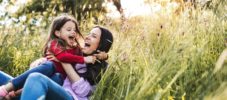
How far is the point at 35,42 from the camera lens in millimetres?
6957

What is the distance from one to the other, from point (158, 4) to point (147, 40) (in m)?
1.26

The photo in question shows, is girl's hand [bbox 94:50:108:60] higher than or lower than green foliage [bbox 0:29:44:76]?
higher

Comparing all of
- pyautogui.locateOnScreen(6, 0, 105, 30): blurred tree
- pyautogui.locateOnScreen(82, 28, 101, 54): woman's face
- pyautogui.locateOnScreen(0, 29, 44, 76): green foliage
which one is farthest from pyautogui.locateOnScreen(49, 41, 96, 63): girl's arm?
pyautogui.locateOnScreen(6, 0, 105, 30): blurred tree

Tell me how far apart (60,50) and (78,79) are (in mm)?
331

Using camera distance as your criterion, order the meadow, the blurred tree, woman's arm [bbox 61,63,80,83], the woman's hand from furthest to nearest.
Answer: the blurred tree → woman's arm [bbox 61,63,80,83] → the woman's hand → the meadow

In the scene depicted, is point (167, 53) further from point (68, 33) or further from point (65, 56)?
point (68, 33)

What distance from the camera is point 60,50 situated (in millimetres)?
4094

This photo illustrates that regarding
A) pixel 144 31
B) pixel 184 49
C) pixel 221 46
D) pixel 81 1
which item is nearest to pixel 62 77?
pixel 144 31

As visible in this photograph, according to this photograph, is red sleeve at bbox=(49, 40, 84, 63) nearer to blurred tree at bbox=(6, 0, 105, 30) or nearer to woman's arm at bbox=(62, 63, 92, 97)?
woman's arm at bbox=(62, 63, 92, 97)

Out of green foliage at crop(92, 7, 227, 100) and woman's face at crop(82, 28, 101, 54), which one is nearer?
green foliage at crop(92, 7, 227, 100)

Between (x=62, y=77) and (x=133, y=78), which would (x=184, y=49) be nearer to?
(x=133, y=78)

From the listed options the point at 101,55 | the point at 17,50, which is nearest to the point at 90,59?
the point at 101,55

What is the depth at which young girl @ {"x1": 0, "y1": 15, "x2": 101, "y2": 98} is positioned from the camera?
3.78 metres

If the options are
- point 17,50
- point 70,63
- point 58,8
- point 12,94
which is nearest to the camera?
point 12,94
